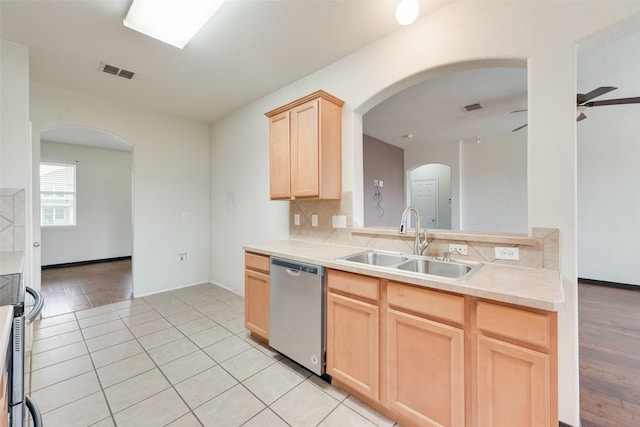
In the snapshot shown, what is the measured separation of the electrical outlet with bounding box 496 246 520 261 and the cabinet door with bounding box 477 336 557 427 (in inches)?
26.4

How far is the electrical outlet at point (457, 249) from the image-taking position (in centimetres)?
182

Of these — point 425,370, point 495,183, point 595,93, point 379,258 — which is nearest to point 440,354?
point 425,370

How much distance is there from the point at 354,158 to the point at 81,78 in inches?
124

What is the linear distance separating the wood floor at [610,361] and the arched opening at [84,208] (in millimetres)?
5690

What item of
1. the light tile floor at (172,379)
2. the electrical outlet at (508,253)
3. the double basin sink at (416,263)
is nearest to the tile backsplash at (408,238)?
the electrical outlet at (508,253)

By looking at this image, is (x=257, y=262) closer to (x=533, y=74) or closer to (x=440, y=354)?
(x=440, y=354)

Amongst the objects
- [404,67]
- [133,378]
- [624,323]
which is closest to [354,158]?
[404,67]

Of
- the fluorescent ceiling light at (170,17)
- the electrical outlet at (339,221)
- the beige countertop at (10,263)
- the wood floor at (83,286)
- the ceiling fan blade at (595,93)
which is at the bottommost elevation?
the wood floor at (83,286)

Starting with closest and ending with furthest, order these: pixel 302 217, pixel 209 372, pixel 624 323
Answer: pixel 209 372 → pixel 624 323 → pixel 302 217

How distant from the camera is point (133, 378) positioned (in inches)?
76.9

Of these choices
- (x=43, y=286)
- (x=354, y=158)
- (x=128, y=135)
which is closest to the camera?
(x=354, y=158)

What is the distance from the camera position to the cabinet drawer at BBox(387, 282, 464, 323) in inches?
50.8

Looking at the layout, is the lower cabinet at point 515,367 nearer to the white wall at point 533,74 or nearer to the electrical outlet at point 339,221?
the white wall at point 533,74

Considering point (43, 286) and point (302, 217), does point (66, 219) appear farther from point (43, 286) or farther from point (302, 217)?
point (302, 217)
